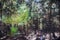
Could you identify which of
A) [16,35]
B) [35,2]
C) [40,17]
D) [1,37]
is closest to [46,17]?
[40,17]

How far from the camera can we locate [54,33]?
208cm

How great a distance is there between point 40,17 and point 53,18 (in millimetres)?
133

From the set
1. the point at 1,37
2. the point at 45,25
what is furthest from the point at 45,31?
the point at 1,37

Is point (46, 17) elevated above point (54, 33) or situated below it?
above

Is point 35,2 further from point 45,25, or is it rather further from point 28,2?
point 45,25

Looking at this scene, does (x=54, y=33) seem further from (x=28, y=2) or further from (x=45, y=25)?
(x=28, y=2)

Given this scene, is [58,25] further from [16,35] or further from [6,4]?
[6,4]

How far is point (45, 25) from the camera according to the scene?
6.83ft

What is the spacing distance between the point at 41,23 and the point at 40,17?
2.5 inches

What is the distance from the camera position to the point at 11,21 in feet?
6.78

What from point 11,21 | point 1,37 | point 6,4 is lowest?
point 1,37

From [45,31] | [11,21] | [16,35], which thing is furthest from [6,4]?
[45,31]

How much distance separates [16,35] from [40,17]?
0.30 metres

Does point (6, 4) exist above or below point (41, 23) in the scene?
above
